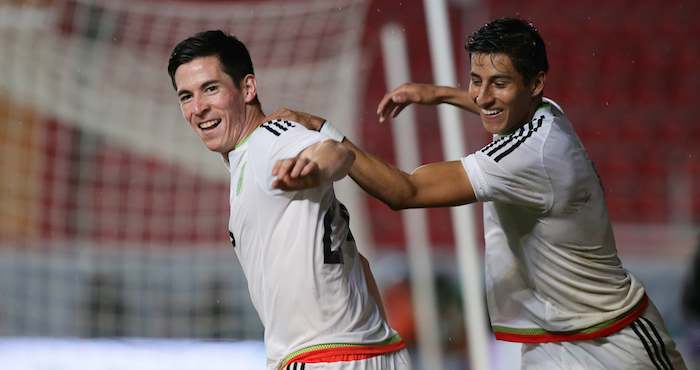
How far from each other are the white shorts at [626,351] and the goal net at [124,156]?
2681 mm

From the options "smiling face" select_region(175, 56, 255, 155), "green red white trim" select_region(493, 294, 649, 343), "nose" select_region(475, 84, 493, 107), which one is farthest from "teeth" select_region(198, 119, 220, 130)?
"green red white trim" select_region(493, 294, 649, 343)

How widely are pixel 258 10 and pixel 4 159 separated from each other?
165 centimetres

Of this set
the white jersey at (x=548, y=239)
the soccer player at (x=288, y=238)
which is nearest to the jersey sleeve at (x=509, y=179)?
the white jersey at (x=548, y=239)

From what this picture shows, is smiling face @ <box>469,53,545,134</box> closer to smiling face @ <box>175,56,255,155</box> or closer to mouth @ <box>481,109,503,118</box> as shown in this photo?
mouth @ <box>481,109,503,118</box>

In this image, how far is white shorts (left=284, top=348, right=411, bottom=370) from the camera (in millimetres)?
2521

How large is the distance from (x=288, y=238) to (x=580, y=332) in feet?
3.05

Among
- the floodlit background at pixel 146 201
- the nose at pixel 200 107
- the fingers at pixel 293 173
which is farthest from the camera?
the floodlit background at pixel 146 201

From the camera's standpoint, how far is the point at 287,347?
8.46 ft

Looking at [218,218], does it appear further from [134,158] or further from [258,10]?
[258,10]

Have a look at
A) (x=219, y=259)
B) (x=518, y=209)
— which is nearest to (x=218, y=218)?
(x=219, y=259)

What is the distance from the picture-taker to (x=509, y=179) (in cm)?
277

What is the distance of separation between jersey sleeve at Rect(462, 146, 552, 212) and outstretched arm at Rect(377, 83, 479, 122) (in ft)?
1.64

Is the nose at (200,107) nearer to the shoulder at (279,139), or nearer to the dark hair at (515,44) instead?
the shoulder at (279,139)

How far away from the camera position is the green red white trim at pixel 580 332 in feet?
9.71
